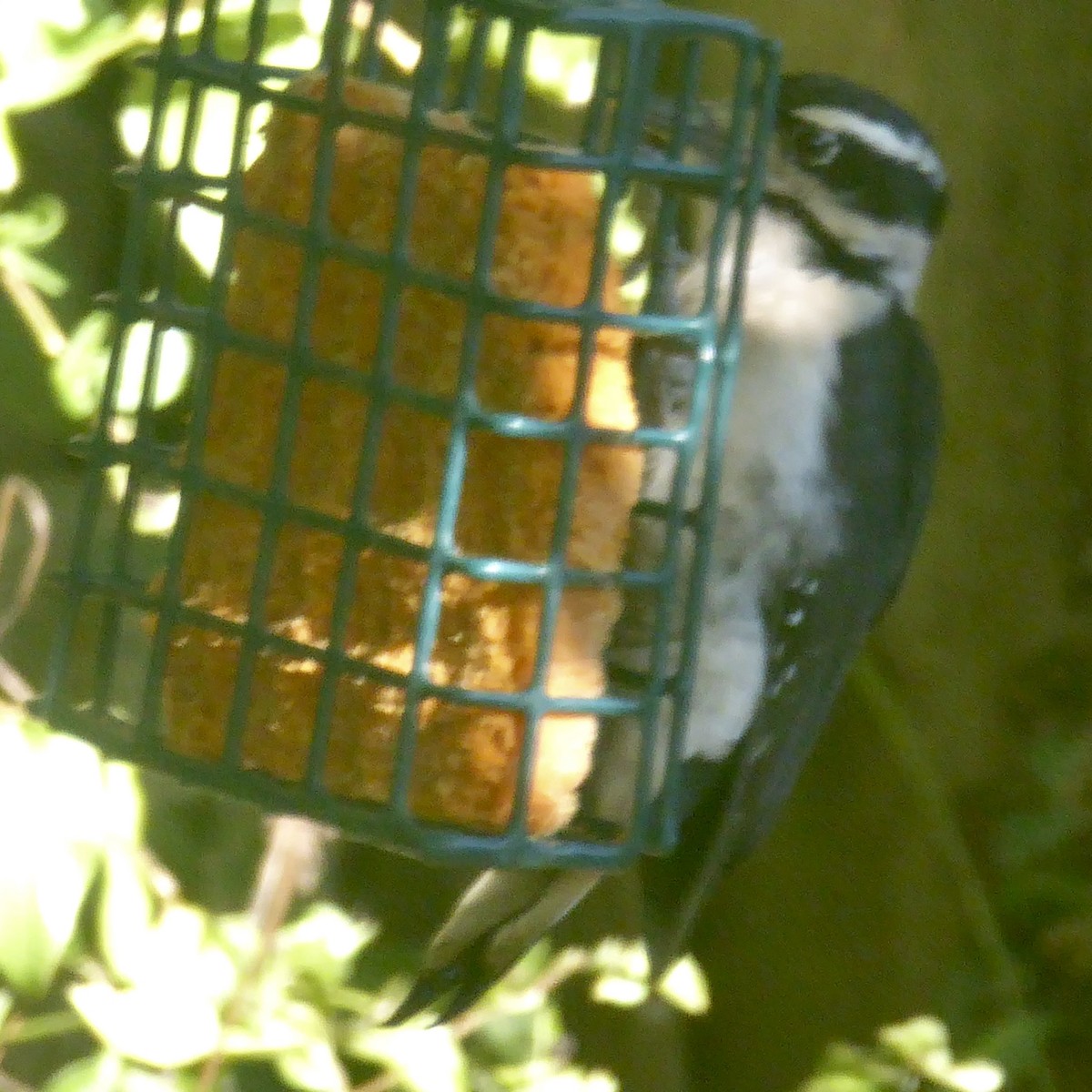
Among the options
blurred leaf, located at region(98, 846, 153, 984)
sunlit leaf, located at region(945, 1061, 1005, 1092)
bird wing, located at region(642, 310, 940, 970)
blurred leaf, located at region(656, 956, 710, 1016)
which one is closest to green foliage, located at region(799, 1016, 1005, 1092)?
sunlit leaf, located at region(945, 1061, 1005, 1092)

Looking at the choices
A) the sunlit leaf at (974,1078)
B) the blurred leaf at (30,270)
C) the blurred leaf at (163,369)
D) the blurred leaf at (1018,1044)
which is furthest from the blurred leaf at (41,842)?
the blurred leaf at (1018,1044)

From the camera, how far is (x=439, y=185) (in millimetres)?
922

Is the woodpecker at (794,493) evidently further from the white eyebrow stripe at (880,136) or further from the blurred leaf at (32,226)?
the blurred leaf at (32,226)

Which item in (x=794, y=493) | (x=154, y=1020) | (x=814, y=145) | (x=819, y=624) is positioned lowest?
(x=154, y=1020)

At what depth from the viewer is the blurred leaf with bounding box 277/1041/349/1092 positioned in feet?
4.36

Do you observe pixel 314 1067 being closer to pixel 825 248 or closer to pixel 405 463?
pixel 405 463

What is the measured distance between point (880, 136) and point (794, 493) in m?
0.29

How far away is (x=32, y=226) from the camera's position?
1.36 m

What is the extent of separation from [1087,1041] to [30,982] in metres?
1.45

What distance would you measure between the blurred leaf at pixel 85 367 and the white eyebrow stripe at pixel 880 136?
0.57 m

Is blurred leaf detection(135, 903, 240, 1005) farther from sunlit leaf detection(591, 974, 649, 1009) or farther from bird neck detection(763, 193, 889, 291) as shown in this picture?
bird neck detection(763, 193, 889, 291)

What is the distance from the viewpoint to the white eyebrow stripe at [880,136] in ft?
4.37

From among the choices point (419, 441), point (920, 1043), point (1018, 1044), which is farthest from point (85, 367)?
point (1018, 1044)

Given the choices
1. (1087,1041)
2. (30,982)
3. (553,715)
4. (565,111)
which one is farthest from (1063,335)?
(30,982)
